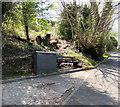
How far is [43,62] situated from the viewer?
610 centimetres

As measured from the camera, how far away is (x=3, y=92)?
3672 millimetres

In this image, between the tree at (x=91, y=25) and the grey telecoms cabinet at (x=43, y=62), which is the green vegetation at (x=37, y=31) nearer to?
the tree at (x=91, y=25)

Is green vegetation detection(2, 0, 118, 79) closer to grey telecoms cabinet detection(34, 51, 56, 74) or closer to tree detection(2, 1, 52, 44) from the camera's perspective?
tree detection(2, 1, 52, 44)

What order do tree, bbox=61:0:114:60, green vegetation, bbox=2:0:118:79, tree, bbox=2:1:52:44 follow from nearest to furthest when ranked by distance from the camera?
1. green vegetation, bbox=2:0:118:79
2. tree, bbox=2:1:52:44
3. tree, bbox=61:0:114:60

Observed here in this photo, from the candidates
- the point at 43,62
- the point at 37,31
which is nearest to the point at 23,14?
the point at 37,31

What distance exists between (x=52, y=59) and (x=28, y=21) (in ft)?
16.6

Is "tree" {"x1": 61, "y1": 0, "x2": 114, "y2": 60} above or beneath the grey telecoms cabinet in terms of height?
above

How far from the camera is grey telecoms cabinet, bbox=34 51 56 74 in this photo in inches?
233

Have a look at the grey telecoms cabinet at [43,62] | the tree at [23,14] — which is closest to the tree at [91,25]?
the tree at [23,14]

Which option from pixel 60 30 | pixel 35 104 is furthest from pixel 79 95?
pixel 60 30

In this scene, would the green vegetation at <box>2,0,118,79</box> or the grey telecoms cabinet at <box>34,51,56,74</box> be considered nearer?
the grey telecoms cabinet at <box>34,51,56,74</box>

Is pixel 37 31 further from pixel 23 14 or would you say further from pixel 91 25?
pixel 91 25

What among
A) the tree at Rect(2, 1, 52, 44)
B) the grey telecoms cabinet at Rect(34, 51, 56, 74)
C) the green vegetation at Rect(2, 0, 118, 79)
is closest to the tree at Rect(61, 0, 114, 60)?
the green vegetation at Rect(2, 0, 118, 79)

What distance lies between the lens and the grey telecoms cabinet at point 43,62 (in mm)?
5926
